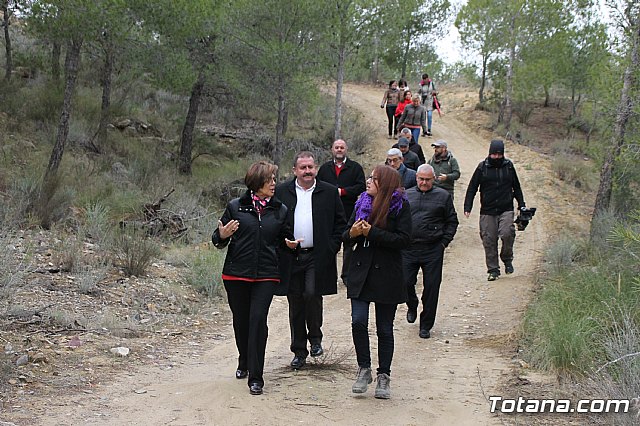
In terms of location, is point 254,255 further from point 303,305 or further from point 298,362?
point 298,362

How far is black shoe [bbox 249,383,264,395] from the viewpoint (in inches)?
246


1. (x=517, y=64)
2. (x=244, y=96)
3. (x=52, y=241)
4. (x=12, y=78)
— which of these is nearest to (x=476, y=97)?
(x=517, y=64)

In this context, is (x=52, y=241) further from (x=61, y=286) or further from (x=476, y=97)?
Result: (x=476, y=97)

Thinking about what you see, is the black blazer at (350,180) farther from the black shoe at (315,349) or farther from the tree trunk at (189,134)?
the tree trunk at (189,134)

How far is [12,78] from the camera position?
2295cm

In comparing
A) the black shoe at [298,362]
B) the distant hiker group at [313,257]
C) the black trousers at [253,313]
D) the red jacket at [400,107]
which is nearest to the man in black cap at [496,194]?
the distant hiker group at [313,257]

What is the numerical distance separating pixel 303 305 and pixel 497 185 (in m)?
5.09

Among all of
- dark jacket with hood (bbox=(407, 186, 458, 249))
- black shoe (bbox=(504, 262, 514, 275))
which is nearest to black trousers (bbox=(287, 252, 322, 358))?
dark jacket with hood (bbox=(407, 186, 458, 249))

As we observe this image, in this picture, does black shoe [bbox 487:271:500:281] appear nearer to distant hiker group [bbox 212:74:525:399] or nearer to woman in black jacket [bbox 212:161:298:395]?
distant hiker group [bbox 212:74:525:399]

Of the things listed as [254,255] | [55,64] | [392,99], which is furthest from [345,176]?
[55,64]

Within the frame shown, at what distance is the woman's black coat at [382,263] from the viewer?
6211 millimetres

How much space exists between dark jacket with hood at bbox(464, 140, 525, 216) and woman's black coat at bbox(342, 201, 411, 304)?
199 inches

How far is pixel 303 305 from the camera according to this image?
23.8 feet

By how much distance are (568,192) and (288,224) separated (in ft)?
54.2
